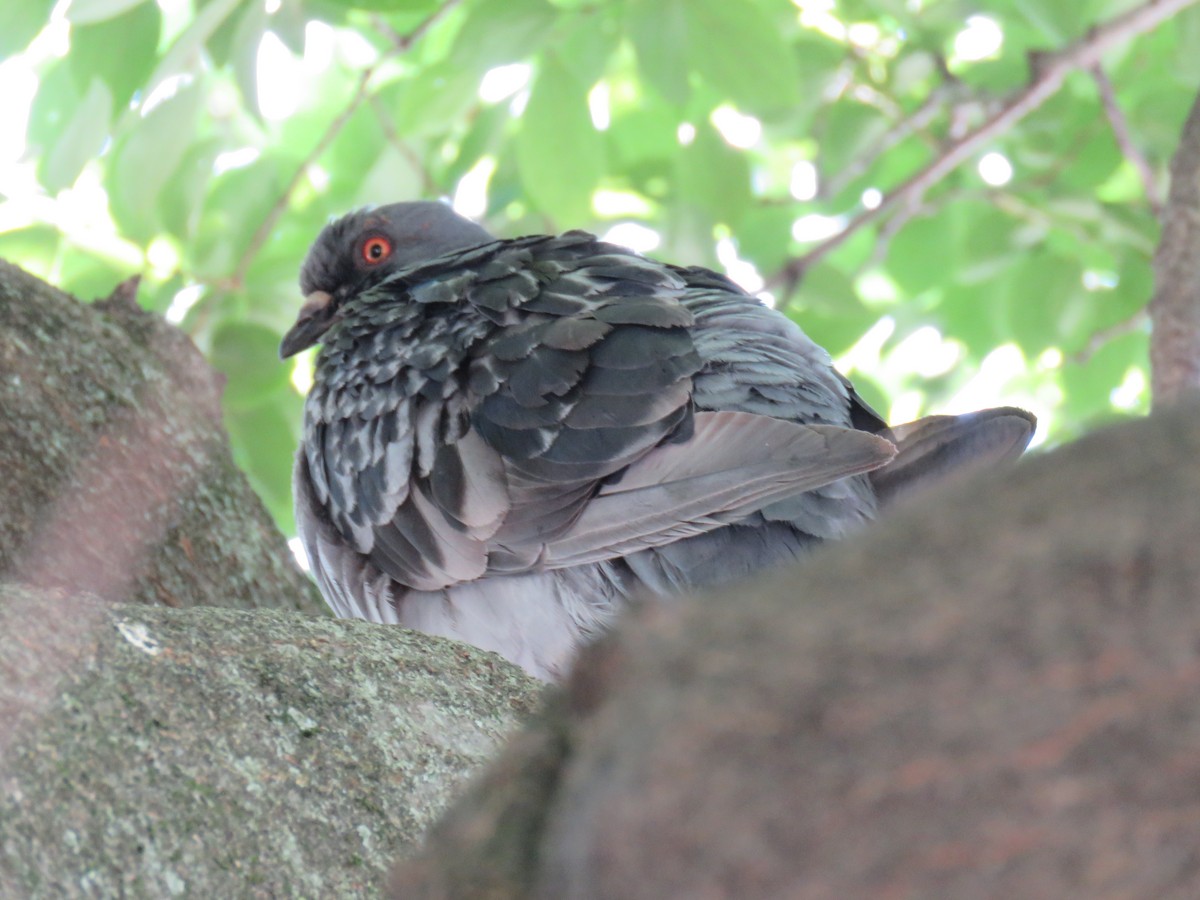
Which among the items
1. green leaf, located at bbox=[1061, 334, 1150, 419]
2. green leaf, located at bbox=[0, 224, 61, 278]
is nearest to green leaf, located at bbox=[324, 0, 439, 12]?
green leaf, located at bbox=[0, 224, 61, 278]

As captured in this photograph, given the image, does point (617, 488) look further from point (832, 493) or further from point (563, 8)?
point (563, 8)

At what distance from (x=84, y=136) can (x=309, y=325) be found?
3.22 feet

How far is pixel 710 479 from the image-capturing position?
2.92 metres

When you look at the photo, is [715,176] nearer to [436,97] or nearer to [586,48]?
[586,48]

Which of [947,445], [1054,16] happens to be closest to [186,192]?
[947,445]

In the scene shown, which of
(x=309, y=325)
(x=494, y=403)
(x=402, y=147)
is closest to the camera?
(x=494, y=403)

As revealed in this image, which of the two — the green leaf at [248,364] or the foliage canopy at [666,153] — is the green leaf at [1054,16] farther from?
the green leaf at [248,364]

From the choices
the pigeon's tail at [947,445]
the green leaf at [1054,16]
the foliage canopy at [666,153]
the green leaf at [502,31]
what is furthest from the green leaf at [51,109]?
the green leaf at [1054,16]

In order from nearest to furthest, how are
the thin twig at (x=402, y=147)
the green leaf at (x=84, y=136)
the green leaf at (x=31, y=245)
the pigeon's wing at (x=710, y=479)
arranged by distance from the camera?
the pigeon's wing at (x=710, y=479)
the green leaf at (x=84, y=136)
the green leaf at (x=31, y=245)
the thin twig at (x=402, y=147)

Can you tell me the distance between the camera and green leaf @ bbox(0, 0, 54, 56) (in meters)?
3.96

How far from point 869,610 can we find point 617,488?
2.24 metres

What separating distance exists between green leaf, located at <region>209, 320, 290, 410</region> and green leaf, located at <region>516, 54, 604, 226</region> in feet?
3.83

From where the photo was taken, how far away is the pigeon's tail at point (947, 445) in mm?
3418

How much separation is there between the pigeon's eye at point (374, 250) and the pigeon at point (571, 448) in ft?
2.99
